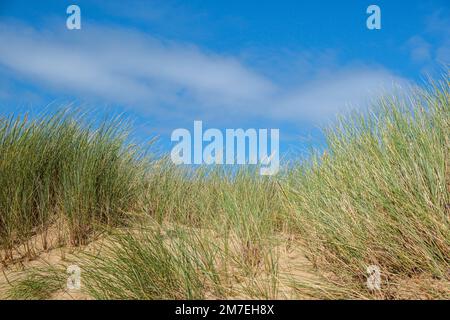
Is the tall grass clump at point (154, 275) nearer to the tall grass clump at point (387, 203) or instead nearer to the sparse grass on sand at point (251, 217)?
the sparse grass on sand at point (251, 217)

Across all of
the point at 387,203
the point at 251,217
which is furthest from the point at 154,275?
the point at 387,203

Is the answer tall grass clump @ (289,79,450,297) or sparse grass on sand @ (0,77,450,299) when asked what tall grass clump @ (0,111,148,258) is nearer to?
sparse grass on sand @ (0,77,450,299)

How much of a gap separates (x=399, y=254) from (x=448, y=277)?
0.31m

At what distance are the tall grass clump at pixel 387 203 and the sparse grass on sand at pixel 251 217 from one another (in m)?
0.01

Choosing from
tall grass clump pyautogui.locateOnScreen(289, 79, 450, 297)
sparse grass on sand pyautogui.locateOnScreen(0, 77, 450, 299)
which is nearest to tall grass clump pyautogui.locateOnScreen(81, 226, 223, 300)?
sparse grass on sand pyautogui.locateOnScreen(0, 77, 450, 299)

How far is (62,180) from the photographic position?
15.0ft

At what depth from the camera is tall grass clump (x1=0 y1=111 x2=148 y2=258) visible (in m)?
4.25

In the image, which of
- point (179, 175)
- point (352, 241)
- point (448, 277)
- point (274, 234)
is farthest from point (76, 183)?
point (448, 277)

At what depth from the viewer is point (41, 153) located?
4.68m

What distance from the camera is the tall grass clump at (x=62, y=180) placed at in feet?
14.0

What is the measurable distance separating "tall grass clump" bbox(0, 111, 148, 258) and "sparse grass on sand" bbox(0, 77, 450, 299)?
14 mm

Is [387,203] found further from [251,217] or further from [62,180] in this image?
[62,180]

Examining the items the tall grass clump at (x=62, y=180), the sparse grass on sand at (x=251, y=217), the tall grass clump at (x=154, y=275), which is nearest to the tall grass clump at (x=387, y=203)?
the sparse grass on sand at (x=251, y=217)
